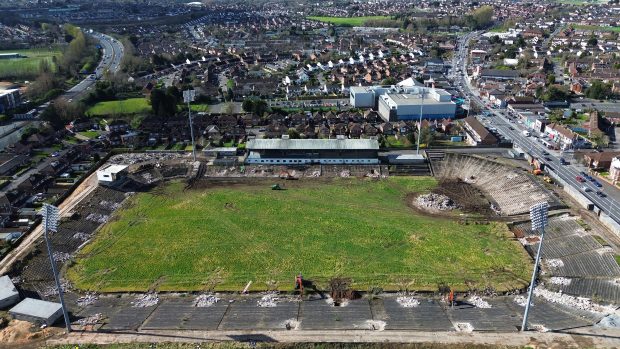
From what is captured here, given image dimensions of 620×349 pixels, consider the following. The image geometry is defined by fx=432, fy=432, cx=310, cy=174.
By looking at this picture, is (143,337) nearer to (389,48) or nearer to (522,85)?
(522,85)

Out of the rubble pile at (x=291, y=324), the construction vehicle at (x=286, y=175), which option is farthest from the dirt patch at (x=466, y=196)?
the rubble pile at (x=291, y=324)

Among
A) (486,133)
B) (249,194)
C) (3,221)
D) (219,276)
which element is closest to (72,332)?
(219,276)

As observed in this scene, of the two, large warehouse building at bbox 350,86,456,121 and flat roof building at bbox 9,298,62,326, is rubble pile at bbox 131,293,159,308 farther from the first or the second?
large warehouse building at bbox 350,86,456,121

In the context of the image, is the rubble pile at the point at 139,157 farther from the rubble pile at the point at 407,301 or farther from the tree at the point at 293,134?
the rubble pile at the point at 407,301

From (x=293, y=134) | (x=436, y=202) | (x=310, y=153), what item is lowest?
(x=436, y=202)

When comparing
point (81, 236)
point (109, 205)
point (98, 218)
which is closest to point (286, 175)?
point (109, 205)

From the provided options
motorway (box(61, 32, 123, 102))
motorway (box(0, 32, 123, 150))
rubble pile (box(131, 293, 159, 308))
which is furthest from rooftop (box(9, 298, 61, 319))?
motorway (box(61, 32, 123, 102))

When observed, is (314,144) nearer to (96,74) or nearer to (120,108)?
(120,108)
